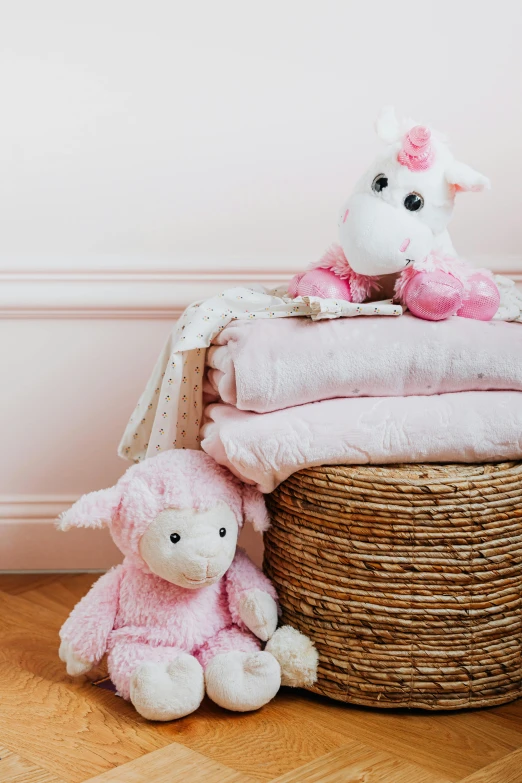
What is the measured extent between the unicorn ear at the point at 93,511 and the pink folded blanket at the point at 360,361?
0.67ft

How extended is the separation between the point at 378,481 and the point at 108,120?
0.91m

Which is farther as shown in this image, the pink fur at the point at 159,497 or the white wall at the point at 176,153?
the white wall at the point at 176,153

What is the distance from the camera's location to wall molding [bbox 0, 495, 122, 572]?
158 cm

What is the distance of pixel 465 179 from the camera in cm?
113

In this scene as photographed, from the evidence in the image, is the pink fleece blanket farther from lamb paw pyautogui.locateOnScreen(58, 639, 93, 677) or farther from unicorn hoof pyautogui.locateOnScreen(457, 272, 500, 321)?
lamb paw pyautogui.locateOnScreen(58, 639, 93, 677)

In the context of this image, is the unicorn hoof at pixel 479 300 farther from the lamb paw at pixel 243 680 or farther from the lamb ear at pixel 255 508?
the lamb paw at pixel 243 680

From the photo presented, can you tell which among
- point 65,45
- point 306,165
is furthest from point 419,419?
point 65,45

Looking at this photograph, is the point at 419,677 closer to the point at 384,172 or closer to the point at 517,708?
the point at 517,708

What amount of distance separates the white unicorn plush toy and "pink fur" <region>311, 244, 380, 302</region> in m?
0.01

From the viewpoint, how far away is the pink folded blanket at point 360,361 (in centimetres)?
105

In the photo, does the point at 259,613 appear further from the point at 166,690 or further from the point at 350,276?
the point at 350,276

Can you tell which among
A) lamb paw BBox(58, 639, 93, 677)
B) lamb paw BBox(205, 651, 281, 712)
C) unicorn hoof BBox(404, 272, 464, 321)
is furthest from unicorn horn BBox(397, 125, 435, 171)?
lamb paw BBox(58, 639, 93, 677)

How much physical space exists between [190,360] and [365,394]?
276 millimetres

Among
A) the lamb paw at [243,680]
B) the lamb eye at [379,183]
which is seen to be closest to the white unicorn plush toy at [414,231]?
the lamb eye at [379,183]
